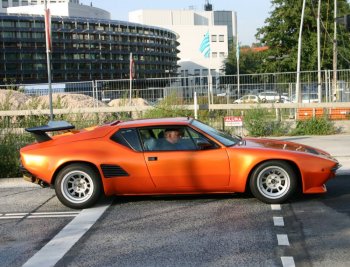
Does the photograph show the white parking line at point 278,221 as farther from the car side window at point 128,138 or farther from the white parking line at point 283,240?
the car side window at point 128,138

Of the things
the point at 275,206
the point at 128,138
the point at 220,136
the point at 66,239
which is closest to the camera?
the point at 66,239

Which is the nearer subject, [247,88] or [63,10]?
[247,88]

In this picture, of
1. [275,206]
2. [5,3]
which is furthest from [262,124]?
[5,3]

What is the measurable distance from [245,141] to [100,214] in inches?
97.2

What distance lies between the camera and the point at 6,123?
1220cm

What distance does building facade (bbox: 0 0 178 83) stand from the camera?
83625 mm

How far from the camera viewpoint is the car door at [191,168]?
7.16m

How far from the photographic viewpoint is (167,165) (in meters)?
7.22

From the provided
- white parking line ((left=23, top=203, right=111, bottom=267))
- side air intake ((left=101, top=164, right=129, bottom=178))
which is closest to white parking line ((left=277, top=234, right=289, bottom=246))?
white parking line ((left=23, top=203, right=111, bottom=267))

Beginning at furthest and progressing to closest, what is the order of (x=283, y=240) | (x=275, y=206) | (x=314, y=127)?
(x=314, y=127) < (x=275, y=206) < (x=283, y=240)

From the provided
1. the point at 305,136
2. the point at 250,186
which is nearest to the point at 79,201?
the point at 250,186

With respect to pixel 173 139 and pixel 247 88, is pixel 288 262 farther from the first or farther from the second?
pixel 247 88

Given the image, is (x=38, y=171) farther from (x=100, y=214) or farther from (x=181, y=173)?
(x=181, y=173)

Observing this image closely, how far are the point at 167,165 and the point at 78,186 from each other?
4.37 feet
